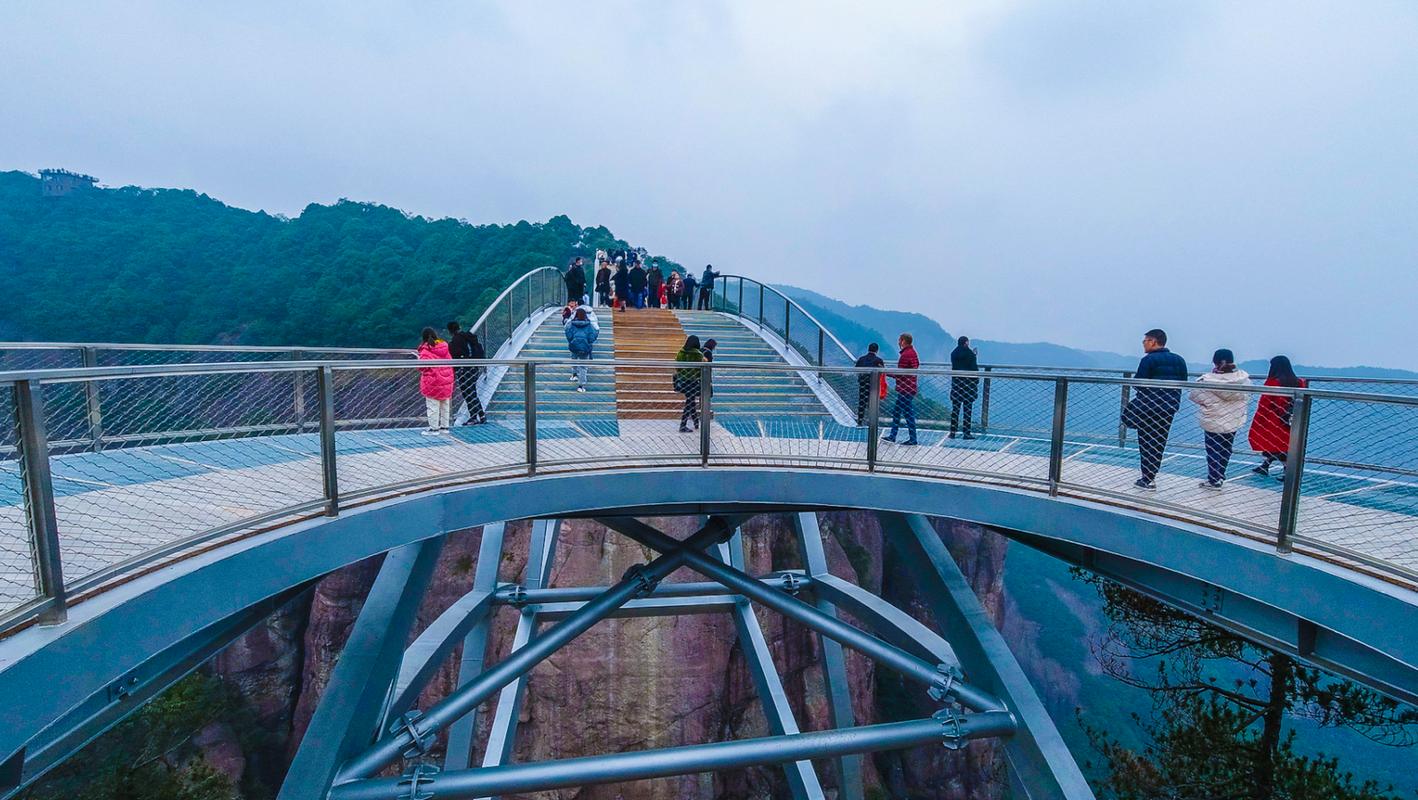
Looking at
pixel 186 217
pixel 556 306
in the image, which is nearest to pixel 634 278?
pixel 556 306

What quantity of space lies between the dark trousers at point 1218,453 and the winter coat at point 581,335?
9.68 m

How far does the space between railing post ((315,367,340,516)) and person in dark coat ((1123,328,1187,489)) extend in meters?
6.09

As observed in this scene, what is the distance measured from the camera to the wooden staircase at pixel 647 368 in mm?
8664

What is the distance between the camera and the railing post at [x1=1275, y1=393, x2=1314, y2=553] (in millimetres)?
4480

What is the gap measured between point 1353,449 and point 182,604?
28.8 ft

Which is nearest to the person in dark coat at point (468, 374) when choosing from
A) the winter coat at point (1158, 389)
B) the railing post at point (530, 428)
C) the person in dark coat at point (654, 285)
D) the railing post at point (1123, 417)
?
the railing post at point (530, 428)

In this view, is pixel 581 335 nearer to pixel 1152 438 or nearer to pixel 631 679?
pixel 1152 438

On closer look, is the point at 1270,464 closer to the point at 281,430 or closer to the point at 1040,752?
the point at 1040,752

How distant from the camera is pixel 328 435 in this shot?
188 inches

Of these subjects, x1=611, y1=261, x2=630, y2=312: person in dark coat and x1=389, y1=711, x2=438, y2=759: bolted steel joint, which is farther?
x1=611, y1=261, x2=630, y2=312: person in dark coat

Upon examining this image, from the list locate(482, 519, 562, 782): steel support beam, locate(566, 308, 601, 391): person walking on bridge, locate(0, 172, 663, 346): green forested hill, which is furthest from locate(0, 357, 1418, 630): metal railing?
locate(0, 172, 663, 346): green forested hill

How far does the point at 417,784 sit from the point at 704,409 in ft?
13.7

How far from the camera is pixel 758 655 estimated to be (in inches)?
413

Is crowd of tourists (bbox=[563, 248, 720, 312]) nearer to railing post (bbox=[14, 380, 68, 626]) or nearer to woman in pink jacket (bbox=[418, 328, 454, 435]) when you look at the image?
woman in pink jacket (bbox=[418, 328, 454, 435])
